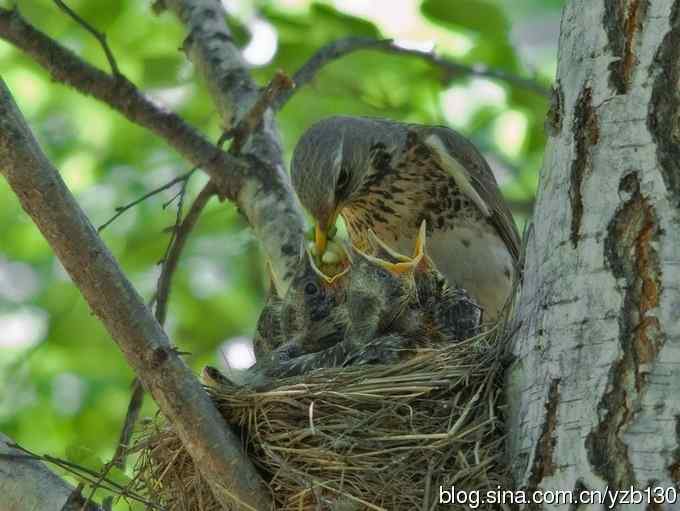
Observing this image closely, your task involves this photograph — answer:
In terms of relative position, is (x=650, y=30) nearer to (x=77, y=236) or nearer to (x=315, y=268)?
(x=77, y=236)

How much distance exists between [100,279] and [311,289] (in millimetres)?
1597

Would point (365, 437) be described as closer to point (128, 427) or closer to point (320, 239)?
point (128, 427)

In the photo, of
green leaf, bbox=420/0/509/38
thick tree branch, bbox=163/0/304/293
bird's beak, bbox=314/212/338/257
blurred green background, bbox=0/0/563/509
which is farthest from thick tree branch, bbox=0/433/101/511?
green leaf, bbox=420/0/509/38

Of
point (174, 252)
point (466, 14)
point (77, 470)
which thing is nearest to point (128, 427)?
point (77, 470)

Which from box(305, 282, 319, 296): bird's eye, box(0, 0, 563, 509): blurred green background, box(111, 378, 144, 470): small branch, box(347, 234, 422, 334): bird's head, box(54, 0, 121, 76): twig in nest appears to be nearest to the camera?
box(111, 378, 144, 470): small branch

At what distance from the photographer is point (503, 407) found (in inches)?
132

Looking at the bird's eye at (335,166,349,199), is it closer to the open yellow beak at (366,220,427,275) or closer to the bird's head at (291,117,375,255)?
the bird's head at (291,117,375,255)

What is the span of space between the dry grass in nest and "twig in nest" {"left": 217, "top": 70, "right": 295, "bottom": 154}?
1197 mm

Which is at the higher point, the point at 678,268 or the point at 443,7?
the point at 443,7

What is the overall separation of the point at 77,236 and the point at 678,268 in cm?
156

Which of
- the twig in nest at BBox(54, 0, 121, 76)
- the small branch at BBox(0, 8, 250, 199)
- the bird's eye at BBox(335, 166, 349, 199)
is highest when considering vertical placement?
the bird's eye at BBox(335, 166, 349, 199)

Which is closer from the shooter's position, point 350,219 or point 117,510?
point 350,219

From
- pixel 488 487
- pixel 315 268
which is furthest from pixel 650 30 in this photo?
pixel 315 268

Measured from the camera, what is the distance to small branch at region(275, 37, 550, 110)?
541 cm
